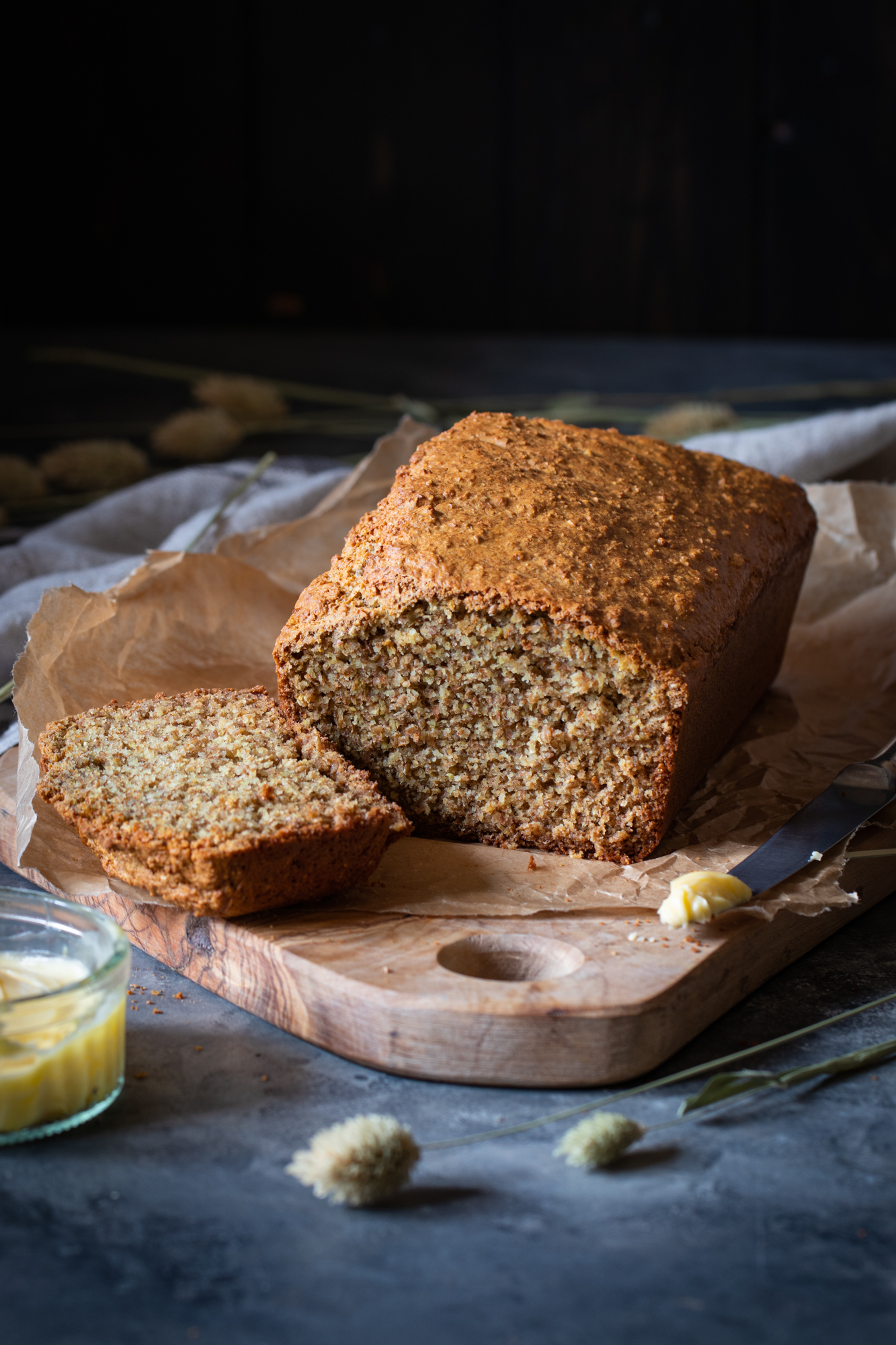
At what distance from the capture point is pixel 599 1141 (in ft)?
5.65

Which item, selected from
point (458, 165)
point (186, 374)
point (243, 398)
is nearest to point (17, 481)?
point (243, 398)

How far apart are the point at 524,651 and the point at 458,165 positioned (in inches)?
296

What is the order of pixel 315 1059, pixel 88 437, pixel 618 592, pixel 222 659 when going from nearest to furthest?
pixel 315 1059 < pixel 618 592 < pixel 222 659 < pixel 88 437

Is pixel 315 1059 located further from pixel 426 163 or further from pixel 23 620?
pixel 426 163

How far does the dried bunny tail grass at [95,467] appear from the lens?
15.9 ft

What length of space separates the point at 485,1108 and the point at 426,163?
8370 millimetres

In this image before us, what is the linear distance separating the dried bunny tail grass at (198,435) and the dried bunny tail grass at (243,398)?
0.35 m

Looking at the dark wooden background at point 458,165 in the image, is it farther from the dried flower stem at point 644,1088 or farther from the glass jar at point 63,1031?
the glass jar at point 63,1031

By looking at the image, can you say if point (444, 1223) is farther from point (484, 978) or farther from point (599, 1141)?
point (484, 978)

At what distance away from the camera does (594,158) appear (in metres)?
9.12

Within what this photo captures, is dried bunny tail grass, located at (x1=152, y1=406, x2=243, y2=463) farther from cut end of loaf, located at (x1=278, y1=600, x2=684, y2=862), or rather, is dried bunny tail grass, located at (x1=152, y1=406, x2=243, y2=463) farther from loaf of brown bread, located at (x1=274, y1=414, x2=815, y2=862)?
cut end of loaf, located at (x1=278, y1=600, x2=684, y2=862)

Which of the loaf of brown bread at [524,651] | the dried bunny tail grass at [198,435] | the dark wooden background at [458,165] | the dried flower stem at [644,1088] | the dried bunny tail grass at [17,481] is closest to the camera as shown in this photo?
the dried flower stem at [644,1088]

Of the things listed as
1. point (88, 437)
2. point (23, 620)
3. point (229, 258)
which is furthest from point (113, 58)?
point (23, 620)

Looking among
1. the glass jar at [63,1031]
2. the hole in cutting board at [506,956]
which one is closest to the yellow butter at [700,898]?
the hole in cutting board at [506,956]
